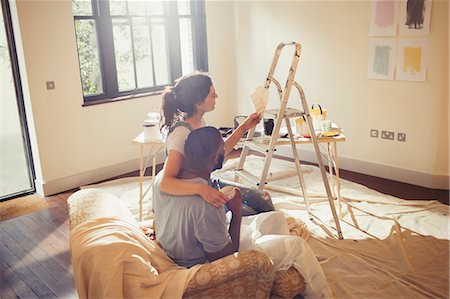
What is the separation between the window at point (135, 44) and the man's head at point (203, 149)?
293 cm

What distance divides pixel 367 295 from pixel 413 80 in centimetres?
237

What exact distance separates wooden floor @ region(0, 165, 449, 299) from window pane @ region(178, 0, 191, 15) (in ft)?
8.25

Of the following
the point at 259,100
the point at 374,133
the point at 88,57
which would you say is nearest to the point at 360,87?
the point at 374,133

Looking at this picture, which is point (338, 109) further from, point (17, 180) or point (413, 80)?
point (17, 180)

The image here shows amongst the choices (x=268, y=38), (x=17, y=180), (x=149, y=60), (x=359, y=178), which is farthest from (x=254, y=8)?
(x=17, y=180)

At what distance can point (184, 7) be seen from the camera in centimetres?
528

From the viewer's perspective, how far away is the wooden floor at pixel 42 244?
271cm

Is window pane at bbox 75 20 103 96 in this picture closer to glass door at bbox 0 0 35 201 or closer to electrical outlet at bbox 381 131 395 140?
glass door at bbox 0 0 35 201

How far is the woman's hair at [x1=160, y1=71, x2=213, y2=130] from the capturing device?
7.66 ft

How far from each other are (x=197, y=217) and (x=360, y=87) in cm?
323

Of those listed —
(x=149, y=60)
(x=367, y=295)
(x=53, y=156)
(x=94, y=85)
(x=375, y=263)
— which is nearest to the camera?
(x=367, y=295)

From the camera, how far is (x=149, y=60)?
5.02 meters

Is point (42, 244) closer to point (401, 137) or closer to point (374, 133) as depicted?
point (374, 133)

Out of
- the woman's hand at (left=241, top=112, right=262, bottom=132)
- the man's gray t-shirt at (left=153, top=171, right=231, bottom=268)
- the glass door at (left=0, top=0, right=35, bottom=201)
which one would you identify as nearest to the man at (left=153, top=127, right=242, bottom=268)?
the man's gray t-shirt at (left=153, top=171, right=231, bottom=268)
